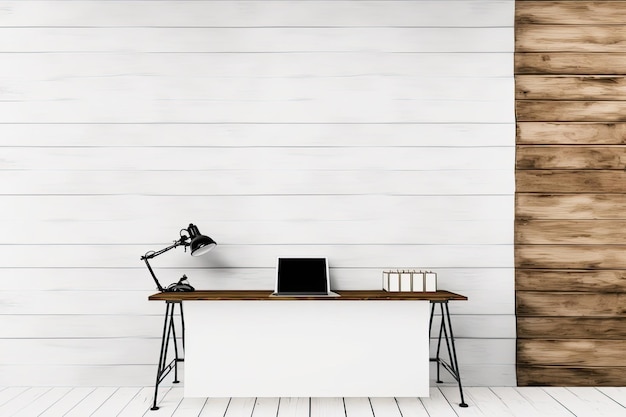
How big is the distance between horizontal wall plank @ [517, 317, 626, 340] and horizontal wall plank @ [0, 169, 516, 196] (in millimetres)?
799

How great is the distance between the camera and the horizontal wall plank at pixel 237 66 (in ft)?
9.89

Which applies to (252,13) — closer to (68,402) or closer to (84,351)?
(84,351)

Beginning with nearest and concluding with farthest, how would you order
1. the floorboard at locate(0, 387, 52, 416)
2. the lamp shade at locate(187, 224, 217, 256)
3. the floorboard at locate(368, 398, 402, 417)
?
the floorboard at locate(368, 398, 402, 417), the floorboard at locate(0, 387, 52, 416), the lamp shade at locate(187, 224, 217, 256)

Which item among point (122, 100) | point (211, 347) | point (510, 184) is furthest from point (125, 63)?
point (510, 184)

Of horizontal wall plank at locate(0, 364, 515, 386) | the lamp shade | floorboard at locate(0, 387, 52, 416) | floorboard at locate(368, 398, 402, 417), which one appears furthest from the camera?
horizontal wall plank at locate(0, 364, 515, 386)

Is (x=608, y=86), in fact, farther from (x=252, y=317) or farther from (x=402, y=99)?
(x=252, y=317)

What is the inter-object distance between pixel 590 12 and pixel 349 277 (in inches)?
84.2

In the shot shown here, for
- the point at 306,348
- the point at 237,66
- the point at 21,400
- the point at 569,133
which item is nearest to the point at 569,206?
the point at 569,133

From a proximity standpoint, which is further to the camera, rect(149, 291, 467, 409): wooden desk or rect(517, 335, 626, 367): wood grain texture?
rect(517, 335, 626, 367): wood grain texture

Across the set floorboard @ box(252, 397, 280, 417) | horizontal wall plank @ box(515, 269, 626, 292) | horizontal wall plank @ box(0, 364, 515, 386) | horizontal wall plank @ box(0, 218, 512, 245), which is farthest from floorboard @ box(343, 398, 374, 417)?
horizontal wall plank @ box(515, 269, 626, 292)

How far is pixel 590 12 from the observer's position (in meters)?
3.05

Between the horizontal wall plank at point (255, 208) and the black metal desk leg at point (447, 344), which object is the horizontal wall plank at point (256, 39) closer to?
the horizontal wall plank at point (255, 208)

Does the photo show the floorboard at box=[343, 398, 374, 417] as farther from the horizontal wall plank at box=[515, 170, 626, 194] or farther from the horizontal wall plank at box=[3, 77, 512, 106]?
the horizontal wall plank at box=[3, 77, 512, 106]

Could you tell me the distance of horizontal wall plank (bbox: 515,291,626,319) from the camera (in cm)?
299
